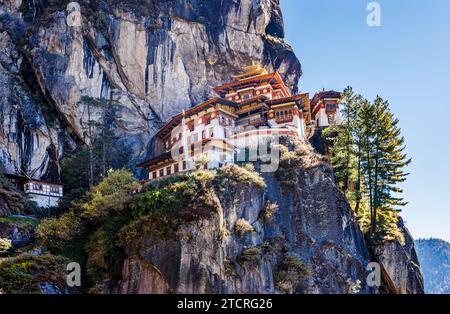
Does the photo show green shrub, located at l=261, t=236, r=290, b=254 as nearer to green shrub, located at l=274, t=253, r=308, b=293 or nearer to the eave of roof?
green shrub, located at l=274, t=253, r=308, b=293

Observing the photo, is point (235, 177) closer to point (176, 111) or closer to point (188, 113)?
point (188, 113)

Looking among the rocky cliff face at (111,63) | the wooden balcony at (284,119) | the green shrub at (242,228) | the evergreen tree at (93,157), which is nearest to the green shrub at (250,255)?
the green shrub at (242,228)

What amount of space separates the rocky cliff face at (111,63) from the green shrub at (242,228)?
74.1 feet

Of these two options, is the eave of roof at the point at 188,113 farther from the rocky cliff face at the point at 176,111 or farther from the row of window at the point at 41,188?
the row of window at the point at 41,188

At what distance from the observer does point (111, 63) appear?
56656 millimetres

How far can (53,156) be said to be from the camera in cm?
4997

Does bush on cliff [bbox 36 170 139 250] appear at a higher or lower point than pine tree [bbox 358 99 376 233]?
lower

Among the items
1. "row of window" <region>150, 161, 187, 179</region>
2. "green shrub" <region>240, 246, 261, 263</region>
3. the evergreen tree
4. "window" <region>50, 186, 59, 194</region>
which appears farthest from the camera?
the evergreen tree

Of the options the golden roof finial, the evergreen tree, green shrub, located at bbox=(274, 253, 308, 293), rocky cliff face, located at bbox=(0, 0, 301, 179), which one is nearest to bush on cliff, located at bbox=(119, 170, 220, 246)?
green shrub, located at bbox=(274, 253, 308, 293)

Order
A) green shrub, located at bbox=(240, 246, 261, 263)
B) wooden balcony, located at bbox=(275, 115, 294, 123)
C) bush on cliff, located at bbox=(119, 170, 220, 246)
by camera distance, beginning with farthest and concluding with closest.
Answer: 1. wooden balcony, located at bbox=(275, 115, 294, 123)
2. green shrub, located at bbox=(240, 246, 261, 263)
3. bush on cliff, located at bbox=(119, 170, 220, 246)

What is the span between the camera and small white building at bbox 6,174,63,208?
143 feet

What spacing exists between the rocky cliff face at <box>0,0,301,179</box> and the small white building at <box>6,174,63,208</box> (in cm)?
228

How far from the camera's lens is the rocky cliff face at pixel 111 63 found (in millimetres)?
49844
